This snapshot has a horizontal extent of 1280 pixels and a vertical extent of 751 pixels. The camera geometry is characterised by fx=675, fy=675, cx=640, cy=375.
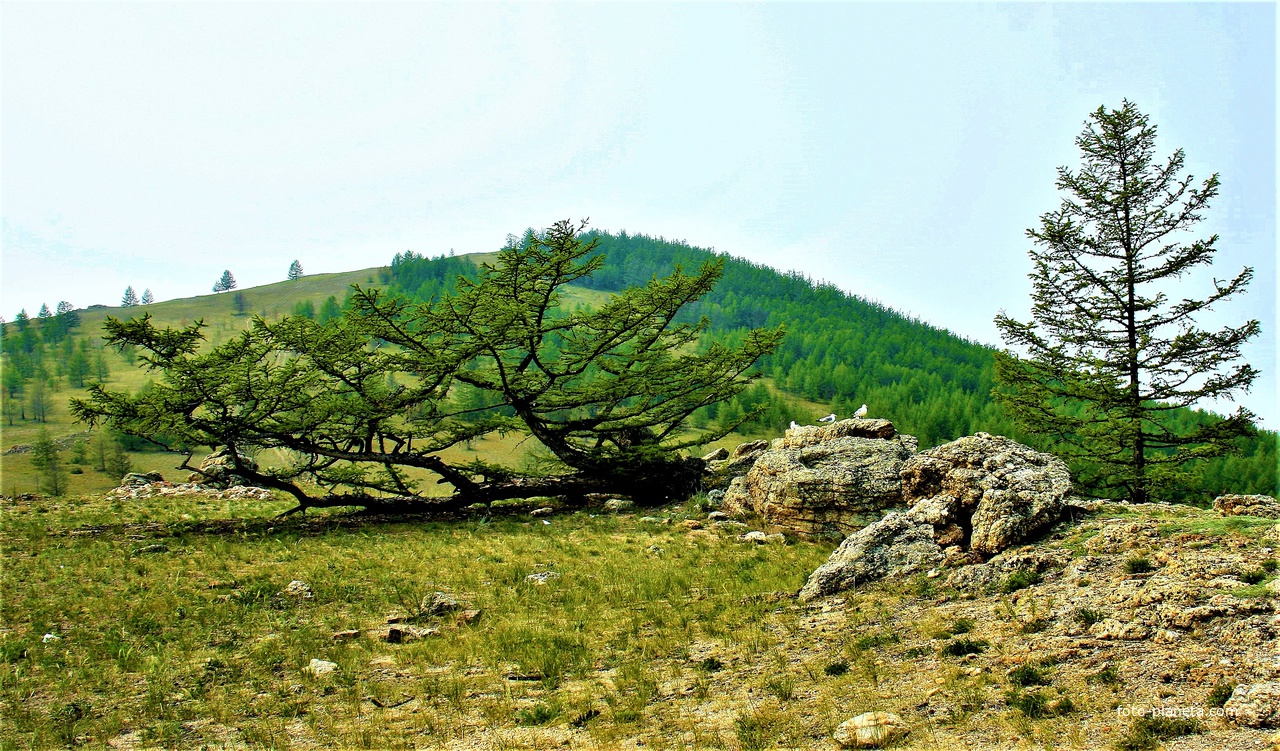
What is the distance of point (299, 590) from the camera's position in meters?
12.4

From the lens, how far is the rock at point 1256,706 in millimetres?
5102

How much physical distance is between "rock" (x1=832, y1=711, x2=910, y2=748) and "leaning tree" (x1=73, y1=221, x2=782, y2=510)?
16.0 m

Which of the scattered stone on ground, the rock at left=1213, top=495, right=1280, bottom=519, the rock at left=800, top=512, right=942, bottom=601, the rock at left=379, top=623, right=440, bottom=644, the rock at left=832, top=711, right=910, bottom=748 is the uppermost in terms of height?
the rock at left=1213, top=495, right=1280, bottom=519

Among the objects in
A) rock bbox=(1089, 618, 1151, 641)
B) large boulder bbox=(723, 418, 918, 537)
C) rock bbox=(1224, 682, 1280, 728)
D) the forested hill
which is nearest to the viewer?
rock bbox=(1224, 682, 1280, 728)

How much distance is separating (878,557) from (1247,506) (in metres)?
7.21

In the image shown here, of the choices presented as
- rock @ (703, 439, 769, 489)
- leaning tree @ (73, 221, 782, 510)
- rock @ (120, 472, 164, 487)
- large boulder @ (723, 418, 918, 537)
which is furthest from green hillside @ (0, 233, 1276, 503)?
large boulder @ (723, 418, 918, 537)

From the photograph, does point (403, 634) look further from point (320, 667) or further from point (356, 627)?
point (320, 667)

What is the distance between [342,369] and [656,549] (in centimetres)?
1205

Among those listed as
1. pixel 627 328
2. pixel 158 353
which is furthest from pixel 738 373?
pixel 158 353

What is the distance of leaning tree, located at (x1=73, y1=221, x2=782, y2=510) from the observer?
18.8 m

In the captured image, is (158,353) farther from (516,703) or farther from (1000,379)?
(1000,379)

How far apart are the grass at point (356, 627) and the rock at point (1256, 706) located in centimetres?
350

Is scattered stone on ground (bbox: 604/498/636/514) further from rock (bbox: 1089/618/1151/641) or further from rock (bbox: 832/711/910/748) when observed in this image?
rock (bbox: 832/711/910/748)

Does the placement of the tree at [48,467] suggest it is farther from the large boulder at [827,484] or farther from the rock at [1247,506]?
the rock at [1247,506]
